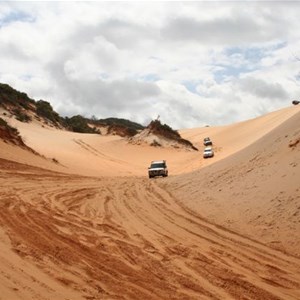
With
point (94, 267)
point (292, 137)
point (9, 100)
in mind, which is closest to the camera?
point (94, 267)

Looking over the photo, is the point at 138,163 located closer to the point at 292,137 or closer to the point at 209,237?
the point at 292,137

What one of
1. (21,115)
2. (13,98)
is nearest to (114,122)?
(13,98)

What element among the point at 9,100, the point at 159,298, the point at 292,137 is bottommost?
the point at 159,298

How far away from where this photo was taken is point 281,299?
6.71m

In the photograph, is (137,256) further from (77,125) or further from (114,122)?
(114,122)

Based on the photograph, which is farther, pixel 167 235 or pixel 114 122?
pixel 114 122

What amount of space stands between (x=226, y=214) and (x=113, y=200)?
539 centimetres

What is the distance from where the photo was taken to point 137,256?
873 centimetres

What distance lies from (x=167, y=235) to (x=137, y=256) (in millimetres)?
2154

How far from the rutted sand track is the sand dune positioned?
0.02m

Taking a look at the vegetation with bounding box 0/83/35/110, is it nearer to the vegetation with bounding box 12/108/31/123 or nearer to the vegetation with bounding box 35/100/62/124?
the vegetation with bounding box 12/108/31/123

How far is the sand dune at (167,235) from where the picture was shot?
22.9 feet

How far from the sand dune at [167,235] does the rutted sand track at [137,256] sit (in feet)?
0.06

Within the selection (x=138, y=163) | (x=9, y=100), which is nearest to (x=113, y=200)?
(x=138, y=163)
